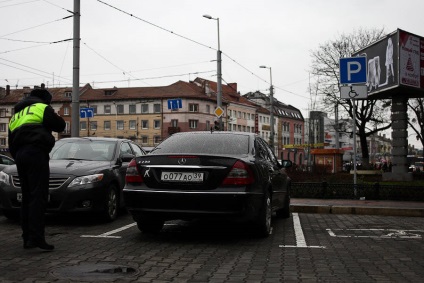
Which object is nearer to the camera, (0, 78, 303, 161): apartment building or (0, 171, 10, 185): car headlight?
(0, 171, 10, 185): car headlight

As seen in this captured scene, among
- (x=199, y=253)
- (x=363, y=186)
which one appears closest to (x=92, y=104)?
(x=363, y=186)

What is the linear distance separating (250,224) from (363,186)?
741 centimetres

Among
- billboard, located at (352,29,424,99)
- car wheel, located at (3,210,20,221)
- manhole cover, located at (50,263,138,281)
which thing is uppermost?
billboard, located at (352,29,424,99)

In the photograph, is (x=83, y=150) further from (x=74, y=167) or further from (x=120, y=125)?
(x=120, y=125)

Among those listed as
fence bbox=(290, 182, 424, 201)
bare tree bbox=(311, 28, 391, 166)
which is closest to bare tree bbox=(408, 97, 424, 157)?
bare tree bbox=(311, 28, 391, 166)

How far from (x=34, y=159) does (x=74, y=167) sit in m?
2.55

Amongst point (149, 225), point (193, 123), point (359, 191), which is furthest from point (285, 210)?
point (193, 123)

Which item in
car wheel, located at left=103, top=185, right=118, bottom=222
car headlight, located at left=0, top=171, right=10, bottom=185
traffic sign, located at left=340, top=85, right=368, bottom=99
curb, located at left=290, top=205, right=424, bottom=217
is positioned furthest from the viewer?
traffic sign, located at left=340, top=85, right=368, bottom=99

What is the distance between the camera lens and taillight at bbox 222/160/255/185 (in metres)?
6.70

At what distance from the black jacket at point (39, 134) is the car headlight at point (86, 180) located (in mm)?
2062

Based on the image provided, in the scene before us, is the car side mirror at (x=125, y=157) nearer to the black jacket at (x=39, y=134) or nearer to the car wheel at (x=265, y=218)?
the car wheel at (x=265, y=218)

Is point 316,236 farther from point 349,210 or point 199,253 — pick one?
point 349,210

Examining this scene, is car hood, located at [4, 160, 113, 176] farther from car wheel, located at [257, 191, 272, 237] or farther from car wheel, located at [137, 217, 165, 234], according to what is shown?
car wheel, located at [257, 191, 272, 237]

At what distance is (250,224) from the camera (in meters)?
7.11
